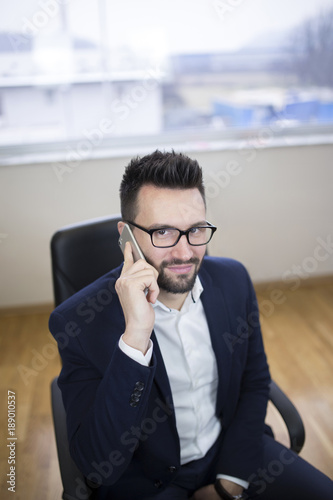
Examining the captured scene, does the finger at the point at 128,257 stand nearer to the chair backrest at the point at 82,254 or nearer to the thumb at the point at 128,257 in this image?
the thumb at the point at 128,257

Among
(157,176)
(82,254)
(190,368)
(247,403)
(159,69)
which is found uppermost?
(159,69)

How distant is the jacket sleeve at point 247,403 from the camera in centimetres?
136

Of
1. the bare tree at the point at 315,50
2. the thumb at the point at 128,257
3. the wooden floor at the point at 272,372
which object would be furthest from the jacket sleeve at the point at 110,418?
the bare tree at the point at 315,50

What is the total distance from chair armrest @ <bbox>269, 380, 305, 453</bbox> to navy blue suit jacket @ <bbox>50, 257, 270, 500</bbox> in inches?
2.7

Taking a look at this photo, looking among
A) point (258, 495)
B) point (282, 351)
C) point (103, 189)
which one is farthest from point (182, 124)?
point (258, 495)

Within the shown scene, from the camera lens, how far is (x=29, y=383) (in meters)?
2.61

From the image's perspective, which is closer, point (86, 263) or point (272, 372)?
point (86, 263)

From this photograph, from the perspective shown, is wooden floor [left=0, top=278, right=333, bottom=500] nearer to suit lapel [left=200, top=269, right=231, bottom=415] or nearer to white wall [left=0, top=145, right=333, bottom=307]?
white wall [left=0, top=145, right=333, bottom=307]

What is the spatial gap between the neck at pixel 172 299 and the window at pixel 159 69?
6.72 feet

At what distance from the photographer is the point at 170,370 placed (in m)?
1.34

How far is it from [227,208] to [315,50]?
1.30 meters

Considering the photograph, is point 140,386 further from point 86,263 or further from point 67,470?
point 86,263

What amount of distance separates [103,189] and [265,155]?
115 centimetres

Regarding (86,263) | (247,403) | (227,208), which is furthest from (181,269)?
(227,208)
